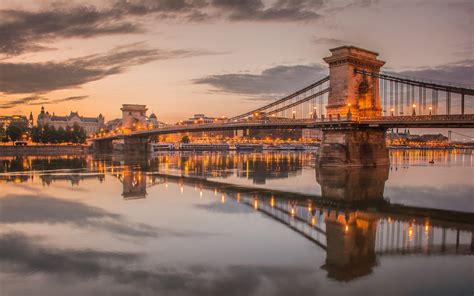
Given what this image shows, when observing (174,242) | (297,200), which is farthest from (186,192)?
(174,242)

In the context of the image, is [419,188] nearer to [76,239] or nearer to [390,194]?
[390,194]

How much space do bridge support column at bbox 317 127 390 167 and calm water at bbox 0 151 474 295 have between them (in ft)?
46.6

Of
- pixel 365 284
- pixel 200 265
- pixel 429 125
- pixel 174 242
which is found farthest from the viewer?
pixel 429 125

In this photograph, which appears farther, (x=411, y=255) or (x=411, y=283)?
(x=411, y=255)

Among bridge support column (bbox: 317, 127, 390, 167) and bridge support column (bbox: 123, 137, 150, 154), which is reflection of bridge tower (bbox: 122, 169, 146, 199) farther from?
bridge support column (bbox: 123, 137, 150, 154)

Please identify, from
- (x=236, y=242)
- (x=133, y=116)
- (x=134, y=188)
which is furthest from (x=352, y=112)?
(x=133, y=116)

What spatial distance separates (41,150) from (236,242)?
103 m

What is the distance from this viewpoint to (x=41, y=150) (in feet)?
347

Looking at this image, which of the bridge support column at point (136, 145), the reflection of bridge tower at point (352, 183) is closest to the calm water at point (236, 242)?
the reflection of bridge tower at point (352, 183)

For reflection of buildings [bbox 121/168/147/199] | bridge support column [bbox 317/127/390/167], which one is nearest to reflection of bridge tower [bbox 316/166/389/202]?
bridge support column [bbox 317/127/390/167]

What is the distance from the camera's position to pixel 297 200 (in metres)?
24.8

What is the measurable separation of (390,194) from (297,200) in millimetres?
6919

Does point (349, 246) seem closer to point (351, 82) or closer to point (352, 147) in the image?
point (352, 147)

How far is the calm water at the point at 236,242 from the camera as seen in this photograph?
1081 cm
